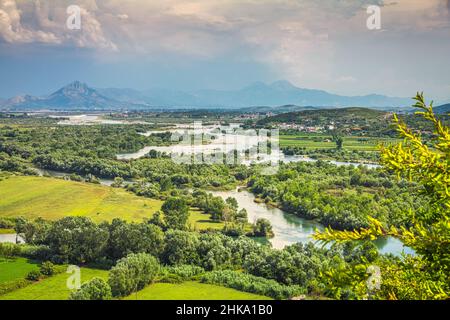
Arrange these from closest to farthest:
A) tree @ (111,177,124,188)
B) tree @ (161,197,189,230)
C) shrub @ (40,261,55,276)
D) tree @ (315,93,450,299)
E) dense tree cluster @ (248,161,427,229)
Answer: tree @ (315,93,450,299) < shrub @ (40,261,55,276) < tree @ (161,197,189,230) < dense tree cluster @ (248,161,427,229) < tree @ (111,177,124,188)

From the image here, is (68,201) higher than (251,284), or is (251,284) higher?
(68,201)

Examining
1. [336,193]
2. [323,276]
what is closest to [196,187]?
[336,193]

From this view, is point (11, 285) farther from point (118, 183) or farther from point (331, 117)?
point (331, 117)

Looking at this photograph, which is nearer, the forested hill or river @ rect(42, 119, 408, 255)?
river @ rect(42, 119, 408, 255)

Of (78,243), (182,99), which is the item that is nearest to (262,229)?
(78,243)

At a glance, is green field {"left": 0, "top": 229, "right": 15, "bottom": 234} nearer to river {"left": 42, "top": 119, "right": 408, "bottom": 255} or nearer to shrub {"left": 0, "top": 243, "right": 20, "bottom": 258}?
shrub {"left": 0, "top": 243, "right": 20, "bottom": 258}

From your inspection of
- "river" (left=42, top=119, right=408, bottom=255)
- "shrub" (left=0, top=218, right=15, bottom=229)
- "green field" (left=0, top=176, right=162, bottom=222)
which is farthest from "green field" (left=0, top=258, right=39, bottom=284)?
"river" (left=42, top=119, right=408, bottom=255)
